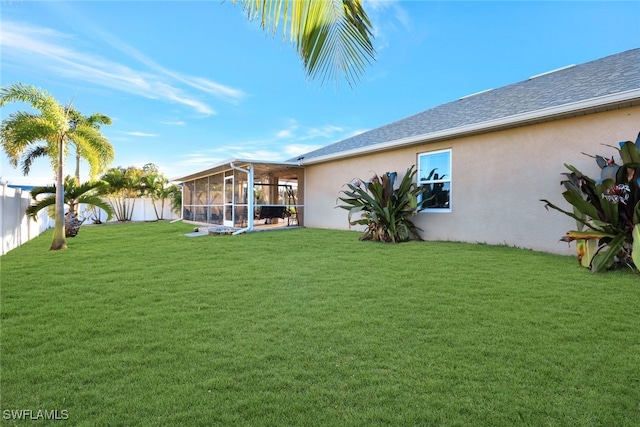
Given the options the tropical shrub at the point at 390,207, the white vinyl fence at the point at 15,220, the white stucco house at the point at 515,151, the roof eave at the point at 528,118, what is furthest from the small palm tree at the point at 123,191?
the tropical shrub at the point at 390,207

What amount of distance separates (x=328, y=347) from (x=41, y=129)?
8939 millimetres

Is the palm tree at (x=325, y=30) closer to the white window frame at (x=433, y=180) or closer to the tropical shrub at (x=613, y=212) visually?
the tropical shrub at (x=613, y=212)

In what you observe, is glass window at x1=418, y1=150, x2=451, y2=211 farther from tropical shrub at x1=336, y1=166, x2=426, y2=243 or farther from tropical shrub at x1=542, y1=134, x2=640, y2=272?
tropical shrub at x1=542, y1=134, x2=640, y2=272

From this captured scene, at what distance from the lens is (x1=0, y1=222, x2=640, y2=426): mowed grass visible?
6.42 ft

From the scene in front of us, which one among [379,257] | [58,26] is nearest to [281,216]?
[379,257]

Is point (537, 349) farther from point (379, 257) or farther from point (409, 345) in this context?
point (379, 257)

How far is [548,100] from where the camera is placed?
7.02m

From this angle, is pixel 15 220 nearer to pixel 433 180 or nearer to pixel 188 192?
pixel 433 180

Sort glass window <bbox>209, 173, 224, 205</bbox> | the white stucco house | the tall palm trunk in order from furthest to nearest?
glass window <bbox>209, 173, 224, 205</bbox>, the tall palm trunk, the white stucco house

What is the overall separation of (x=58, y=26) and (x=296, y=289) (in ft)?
21.6

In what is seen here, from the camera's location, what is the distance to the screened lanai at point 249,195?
12703 mm

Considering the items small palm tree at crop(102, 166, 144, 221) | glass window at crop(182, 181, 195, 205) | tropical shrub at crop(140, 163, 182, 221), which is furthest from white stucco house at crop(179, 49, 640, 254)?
tropical shrub at crop(140, 163, 182, 221)

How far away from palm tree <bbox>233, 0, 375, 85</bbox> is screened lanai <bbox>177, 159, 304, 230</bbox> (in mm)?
9725

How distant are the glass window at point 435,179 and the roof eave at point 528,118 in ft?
1.46
